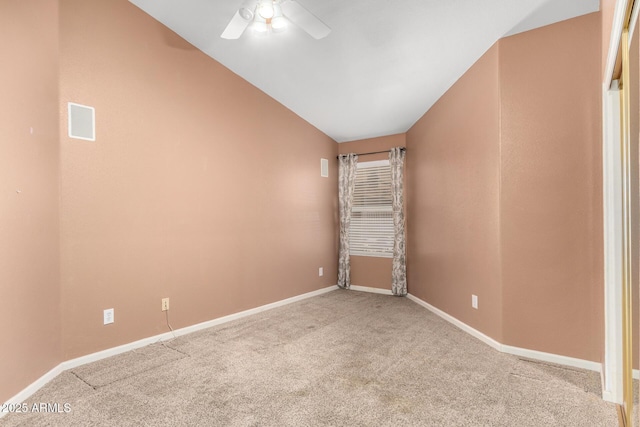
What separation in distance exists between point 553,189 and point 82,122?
3.59m

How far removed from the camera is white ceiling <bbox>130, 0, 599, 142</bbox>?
7.88 feet

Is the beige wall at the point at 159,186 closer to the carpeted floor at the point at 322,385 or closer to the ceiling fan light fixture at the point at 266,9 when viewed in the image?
the carpeted floor at the point at 322,385

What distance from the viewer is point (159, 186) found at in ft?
9.86

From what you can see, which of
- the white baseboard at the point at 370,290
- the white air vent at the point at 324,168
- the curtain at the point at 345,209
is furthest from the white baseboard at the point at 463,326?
the white air vent at the point at 324,168

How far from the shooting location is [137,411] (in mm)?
1886

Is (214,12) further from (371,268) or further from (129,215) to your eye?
(371,268)

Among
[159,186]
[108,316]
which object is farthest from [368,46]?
[108,316]

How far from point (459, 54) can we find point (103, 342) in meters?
3.80

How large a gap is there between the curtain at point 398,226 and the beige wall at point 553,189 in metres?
2.10

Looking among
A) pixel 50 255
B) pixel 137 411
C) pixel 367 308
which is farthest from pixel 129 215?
pixel 367 308

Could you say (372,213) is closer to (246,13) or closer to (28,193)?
(246,13)

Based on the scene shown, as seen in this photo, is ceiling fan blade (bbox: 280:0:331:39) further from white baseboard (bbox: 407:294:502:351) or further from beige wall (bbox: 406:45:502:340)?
white baseboard (bbox: 407:294:502:351)

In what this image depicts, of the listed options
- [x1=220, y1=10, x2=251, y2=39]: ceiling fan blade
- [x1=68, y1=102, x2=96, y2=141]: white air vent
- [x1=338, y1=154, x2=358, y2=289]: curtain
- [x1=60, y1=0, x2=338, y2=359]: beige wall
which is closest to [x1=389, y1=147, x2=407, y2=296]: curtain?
[x1=338, y1=154, x2=358, y2=289]: curtain

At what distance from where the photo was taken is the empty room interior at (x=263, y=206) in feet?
6.36
